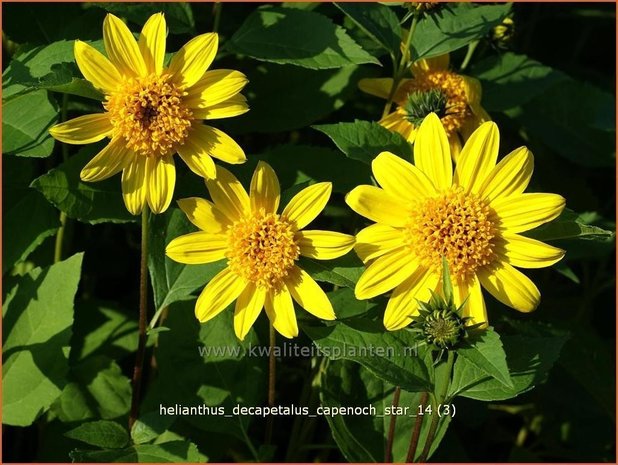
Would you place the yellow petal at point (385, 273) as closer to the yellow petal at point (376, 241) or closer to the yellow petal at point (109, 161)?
the yellow petal at point (376, 241)

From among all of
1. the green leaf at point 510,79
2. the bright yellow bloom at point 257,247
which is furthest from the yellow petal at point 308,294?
the green leaf at point 510,79

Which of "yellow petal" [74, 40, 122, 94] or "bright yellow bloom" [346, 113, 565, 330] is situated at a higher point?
"yellow petal" [74, 40, 122, 94]

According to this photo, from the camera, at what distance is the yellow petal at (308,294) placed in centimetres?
134

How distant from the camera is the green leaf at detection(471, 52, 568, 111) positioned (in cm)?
176

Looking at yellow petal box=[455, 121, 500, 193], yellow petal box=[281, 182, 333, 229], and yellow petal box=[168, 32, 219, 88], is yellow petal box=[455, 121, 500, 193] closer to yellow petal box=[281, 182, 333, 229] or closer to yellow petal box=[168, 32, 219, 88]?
yellow petal box=[281, 182, 333, 229]

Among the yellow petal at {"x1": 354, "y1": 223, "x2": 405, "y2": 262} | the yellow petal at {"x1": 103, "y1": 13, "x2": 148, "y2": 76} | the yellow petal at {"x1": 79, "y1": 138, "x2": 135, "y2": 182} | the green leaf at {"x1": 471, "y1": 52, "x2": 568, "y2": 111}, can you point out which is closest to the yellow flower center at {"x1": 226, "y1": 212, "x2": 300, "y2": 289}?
the yellow petal at {"x1": 354, "y1": 223, "x2": 405, "y2": 262}

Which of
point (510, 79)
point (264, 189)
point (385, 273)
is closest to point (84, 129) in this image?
point (264, 189)

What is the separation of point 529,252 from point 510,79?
1.95 feet

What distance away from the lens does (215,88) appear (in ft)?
4.55

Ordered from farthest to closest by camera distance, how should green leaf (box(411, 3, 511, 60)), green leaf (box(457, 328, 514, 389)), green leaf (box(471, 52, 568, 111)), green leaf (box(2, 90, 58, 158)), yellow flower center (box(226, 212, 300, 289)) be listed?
1. green leaf (box(471, 52, 568, 111))
2. green leaf (box(411, 3, 511, 60))
3. green leaf (box(2, 90, 58, 158))
4. yellow flower center (box(226, 212, 300, 289))
5. green leaf (box(457, 328, 514, 389))

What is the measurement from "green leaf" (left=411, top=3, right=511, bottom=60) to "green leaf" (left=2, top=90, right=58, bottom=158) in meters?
0.70

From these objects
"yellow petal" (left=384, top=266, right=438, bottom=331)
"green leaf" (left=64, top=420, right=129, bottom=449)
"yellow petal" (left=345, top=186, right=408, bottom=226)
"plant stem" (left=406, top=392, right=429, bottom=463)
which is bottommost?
"plant stem" (left=406, top=392, right=429, bottom=463)

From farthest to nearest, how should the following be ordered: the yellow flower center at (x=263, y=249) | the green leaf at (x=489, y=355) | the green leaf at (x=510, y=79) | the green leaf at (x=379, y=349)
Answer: the green leaf at (x=510, y=79) → the yellow flower center at (x=263, y=249) → the green leaf at (x=379, y=349) → the green leaf at (x=489, y=355)

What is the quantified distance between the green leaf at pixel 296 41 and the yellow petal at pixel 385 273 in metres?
0.38
